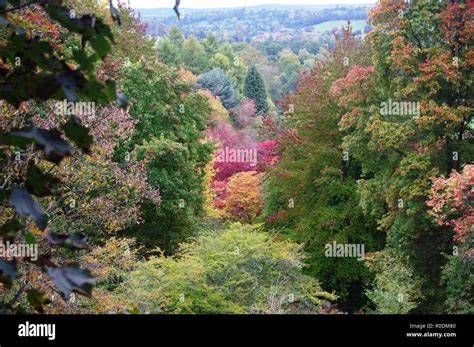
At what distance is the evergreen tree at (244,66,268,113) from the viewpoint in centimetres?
5688

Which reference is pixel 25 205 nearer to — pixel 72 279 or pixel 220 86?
pixel 72 279

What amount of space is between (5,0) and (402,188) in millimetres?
15189

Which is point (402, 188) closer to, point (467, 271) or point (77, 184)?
point (467, 271)

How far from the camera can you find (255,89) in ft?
187

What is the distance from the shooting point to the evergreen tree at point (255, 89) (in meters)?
56.9

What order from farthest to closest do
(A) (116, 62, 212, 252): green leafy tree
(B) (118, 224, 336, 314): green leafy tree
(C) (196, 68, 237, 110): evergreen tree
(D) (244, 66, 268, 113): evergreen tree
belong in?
(D) (244, 66, 268, 113): evergreen tree
(C) (196, 68, 237, 110): evergreen tree
(A) (116, 62, 212, 252): green leafy tree
(B) (118, 224, 336, 314): green leafy tree

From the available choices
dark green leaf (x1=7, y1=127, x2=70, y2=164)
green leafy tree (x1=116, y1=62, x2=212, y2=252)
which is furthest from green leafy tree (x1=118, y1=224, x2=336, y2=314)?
dark green leaf (x1=7, y1=127, x2=70, y2=164)

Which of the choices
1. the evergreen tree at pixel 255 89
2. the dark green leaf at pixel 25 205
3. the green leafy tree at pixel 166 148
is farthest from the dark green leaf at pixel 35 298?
the evergreen tree at pixel 255 89

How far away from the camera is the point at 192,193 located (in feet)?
62.9

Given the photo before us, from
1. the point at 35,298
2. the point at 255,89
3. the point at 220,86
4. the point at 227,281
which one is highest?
the point at 35,298

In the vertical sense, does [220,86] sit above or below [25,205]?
below

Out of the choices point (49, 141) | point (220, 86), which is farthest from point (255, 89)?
point (49, 141)

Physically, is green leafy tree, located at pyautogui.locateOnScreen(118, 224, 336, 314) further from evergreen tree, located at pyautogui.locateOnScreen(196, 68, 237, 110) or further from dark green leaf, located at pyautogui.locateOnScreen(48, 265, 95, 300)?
evergreen tree, located at pyautogui.locateOnScreen(196, 68, 237, 110)

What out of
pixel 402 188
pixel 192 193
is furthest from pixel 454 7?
pixel 192 193
